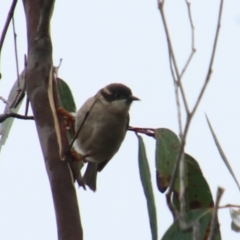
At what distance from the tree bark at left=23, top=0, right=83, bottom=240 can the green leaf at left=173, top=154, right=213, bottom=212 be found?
900 millimetres

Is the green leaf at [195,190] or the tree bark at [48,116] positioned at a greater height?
the tree bark at [48,116]

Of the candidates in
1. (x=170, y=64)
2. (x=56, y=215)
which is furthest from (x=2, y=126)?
(x=170, y=64)

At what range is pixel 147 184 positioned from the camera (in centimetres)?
287

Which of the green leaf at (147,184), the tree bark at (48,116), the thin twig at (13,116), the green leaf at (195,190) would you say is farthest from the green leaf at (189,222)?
the thin twig at (13,116)

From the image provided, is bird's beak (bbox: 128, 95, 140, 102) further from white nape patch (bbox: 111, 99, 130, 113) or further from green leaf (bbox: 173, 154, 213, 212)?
green leaf (bbox: 173, 154, 213, 212)

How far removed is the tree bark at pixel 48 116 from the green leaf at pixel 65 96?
112 centimetres

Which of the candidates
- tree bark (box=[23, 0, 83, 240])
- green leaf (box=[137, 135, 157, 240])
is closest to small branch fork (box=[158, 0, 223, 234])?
tree bark (box=[23, 0, 83, 240])

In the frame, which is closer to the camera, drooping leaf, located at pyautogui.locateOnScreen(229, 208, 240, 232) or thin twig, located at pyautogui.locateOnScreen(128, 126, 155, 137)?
drooping leaf, located at pyautogui.locateOnScreen(229, 208, 240, 232)

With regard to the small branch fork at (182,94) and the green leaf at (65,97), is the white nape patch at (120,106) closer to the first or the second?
the green leaf at (65,97)

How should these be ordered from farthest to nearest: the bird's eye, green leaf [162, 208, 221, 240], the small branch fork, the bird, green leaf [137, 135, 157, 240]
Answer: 1. the bird's eye
2. the bird
3. green leaf [137, 135, 157, 240]
4. green leaf [162, 208, 221, 240]
5. the small branch fork

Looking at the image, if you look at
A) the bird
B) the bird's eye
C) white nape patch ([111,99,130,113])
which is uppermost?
the bird's eye

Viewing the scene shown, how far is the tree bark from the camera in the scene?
77.9 inches

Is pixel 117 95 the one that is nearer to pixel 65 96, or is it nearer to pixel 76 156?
pixel 65 96

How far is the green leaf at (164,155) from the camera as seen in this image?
2953 millimetres
